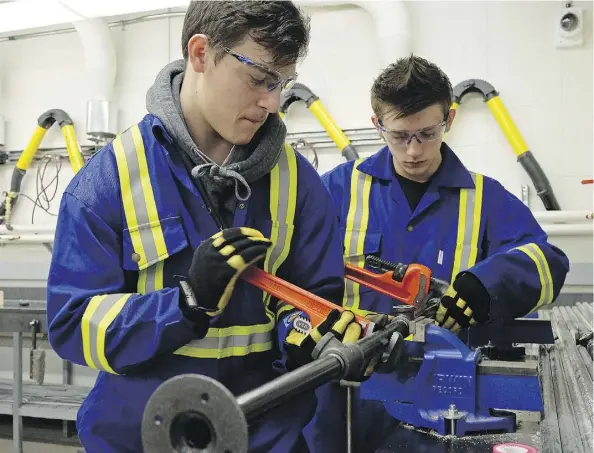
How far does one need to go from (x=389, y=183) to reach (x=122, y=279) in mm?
923

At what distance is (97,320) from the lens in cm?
84

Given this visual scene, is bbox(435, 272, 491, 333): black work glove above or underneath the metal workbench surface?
above

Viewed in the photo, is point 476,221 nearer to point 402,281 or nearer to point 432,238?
point 432,238

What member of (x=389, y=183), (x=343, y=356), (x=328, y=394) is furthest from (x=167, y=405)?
(x=389, y=183)

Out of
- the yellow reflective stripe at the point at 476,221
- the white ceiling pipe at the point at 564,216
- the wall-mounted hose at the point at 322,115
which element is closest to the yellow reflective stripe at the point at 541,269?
the yellow reflective stripe at the point at 476,221

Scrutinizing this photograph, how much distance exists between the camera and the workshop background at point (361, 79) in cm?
279

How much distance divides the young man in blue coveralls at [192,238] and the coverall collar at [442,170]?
24.5 inches

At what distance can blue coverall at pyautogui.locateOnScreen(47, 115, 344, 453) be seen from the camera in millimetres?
853

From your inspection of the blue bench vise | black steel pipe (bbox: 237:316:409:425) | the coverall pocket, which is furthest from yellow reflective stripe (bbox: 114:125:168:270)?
the coverall pocket

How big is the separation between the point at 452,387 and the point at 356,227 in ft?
2.31

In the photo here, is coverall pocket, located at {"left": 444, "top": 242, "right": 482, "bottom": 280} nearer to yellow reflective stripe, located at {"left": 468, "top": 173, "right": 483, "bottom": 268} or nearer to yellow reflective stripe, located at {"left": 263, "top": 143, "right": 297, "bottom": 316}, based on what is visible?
yellow reflective stripe, located at {"left": 468, "top": 173, "right": 483, "bottom": 268}

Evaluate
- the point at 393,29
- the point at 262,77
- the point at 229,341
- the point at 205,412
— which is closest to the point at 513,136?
the point at 393,29

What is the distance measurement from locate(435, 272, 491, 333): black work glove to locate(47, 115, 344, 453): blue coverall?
371 millimetres

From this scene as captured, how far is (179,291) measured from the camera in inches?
33.6
